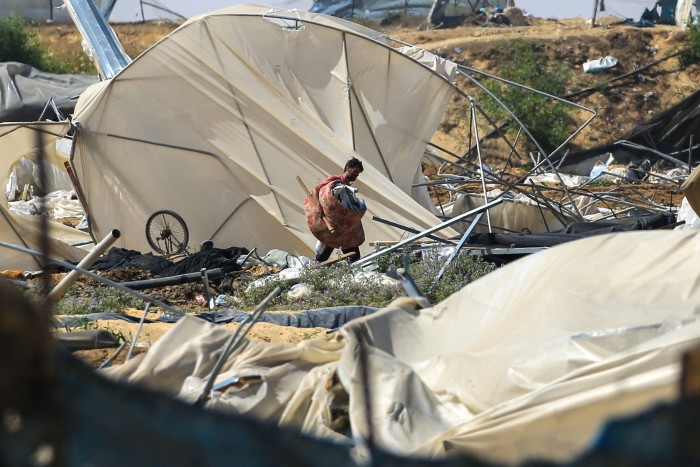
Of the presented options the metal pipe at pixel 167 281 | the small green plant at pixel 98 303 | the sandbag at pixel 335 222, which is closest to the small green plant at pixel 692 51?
the sandbag at pixel 335 222

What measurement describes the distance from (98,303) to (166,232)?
15.0 ft

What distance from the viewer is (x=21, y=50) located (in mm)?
31844

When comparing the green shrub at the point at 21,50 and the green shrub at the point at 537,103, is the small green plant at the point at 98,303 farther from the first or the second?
the green shrub at the point at 21,50

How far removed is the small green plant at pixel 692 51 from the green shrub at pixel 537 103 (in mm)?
3476

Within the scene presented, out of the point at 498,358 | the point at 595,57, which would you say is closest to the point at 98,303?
the point at 498,358

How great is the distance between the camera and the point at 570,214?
1340cm

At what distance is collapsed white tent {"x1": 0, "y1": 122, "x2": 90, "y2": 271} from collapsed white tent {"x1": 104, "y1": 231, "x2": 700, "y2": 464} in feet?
25.7

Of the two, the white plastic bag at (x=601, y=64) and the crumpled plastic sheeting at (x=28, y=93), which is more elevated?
the white plastic bag at (x=601, y=64)

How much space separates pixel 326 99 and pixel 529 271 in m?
9.98

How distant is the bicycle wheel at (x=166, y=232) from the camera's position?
13773 millimetres

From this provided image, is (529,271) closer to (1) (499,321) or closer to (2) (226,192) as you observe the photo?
(1) (499,321)

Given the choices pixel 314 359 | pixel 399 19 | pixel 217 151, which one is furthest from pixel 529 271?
pixel 399 19

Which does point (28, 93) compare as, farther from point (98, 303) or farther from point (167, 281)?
point (98, 303)

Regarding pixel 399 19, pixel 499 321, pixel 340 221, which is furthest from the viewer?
pixel 399 19
